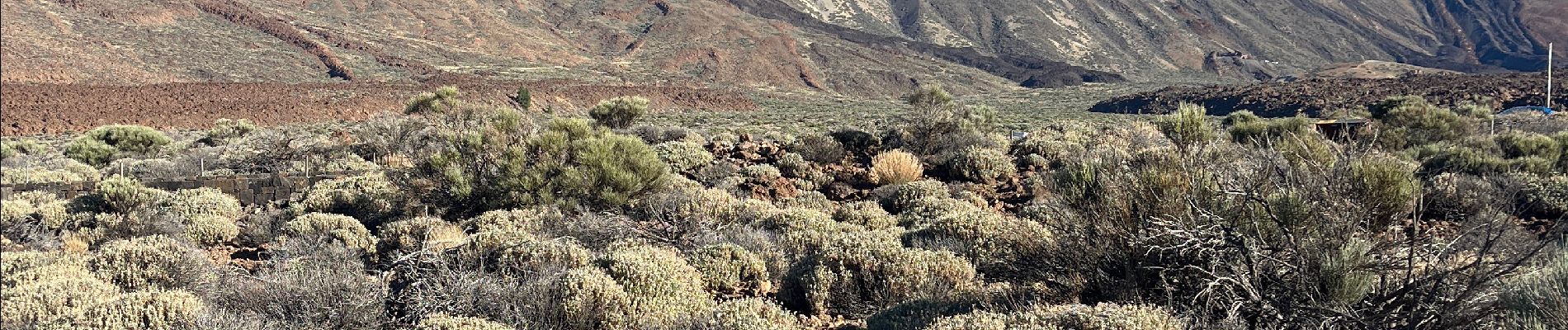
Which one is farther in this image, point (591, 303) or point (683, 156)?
point (683, 156)

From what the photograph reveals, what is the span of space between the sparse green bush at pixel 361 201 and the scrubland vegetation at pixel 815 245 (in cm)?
5

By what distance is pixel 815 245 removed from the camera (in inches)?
254

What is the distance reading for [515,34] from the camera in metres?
68.3

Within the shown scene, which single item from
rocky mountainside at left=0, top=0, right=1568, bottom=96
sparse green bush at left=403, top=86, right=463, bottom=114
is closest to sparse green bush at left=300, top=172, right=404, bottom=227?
rocky mountainside at left=0, top=0, right=1568, bottom=96

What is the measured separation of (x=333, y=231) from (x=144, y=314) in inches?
112

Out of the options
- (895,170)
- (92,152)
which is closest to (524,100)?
(92,152)

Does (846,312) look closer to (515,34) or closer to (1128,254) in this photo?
(1128,254)

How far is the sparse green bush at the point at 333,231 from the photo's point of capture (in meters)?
7.06

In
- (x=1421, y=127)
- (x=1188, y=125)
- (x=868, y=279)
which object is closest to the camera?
(x=868, y=279)

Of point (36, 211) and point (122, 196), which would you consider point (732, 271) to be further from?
point (36, 211)

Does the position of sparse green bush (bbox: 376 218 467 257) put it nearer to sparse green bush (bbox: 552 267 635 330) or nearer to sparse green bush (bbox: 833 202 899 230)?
sparse green bush (bbox: 552 267 635 330)

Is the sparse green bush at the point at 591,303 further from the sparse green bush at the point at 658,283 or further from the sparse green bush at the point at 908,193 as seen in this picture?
the sparse green bush at the point at 908,193

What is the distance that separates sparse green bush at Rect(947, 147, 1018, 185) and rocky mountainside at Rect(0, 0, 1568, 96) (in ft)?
59.6

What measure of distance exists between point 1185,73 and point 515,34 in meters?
70.5
